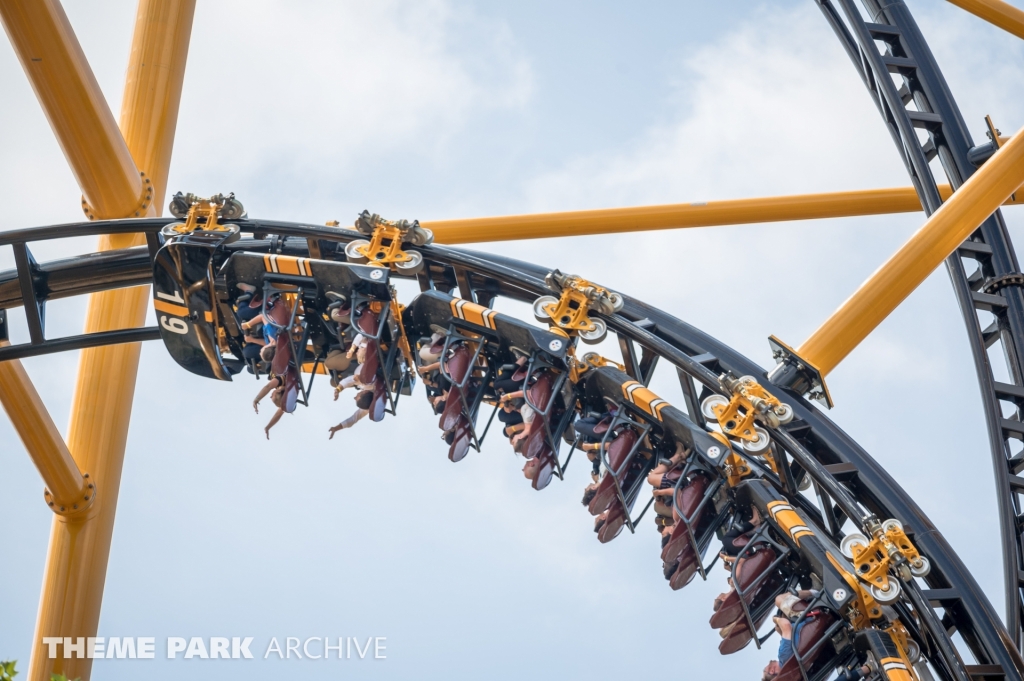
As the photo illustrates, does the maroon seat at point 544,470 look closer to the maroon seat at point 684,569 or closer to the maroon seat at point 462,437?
the maroon seat at point 462,437

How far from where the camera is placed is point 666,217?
36.1 feet

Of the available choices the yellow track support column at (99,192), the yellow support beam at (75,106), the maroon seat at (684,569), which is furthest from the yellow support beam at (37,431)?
the maroon seat at (684,569)

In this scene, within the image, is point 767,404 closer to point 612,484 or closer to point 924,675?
point 612,484

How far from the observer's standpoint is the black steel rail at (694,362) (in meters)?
7.53

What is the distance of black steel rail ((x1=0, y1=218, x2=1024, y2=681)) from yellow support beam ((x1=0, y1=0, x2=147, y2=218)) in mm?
1006

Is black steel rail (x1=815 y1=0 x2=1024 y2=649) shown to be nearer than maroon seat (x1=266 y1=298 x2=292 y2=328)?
No

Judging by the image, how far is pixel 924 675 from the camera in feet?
23.7

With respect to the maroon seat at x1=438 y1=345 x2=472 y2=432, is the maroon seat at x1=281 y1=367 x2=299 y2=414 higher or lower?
higher

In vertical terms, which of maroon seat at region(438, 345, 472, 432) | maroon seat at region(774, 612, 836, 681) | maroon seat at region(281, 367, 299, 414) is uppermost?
maroon seat at region(281, 367, 299, 414)

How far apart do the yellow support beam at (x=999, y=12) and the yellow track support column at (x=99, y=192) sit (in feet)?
22.2

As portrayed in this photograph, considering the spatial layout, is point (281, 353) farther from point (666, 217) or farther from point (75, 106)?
point (666, 217)

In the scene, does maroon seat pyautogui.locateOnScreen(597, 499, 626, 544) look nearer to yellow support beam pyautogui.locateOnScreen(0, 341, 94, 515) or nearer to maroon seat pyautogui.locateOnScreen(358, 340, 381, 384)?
maroon seat pyautogui.locateOnScreen(358, 340, 381, 384)

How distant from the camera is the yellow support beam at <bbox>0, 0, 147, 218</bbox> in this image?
9.82 m

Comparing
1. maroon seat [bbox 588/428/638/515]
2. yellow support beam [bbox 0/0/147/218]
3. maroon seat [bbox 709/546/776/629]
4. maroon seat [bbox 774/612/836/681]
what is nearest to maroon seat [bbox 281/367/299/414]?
maroon seat [bbox 588/428/638/515]
